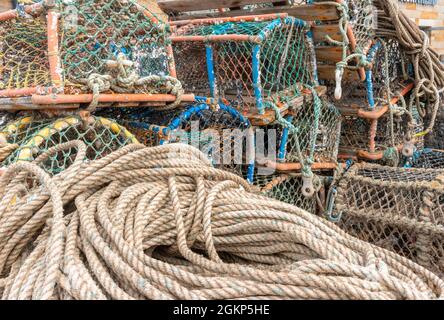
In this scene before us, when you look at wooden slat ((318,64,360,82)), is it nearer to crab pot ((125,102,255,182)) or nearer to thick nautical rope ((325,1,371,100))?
thick nautical rope ((325,1,371,100))

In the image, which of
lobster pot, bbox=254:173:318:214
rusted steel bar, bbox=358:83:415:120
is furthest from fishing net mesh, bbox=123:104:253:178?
rusted steel bar, bbox=358:83:415:120

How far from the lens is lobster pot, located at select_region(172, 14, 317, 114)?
8.41 feet

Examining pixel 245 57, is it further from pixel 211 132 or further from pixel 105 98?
pixel 105 98

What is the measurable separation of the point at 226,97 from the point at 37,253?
1822mm

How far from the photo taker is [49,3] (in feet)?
5.47

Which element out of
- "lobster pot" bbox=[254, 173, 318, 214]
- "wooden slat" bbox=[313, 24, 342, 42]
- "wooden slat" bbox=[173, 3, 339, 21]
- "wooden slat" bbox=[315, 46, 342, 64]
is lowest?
"lobster pot" bbox=[254, 173, 318, 214]

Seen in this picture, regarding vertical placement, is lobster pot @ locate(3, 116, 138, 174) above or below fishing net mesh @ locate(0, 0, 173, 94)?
below

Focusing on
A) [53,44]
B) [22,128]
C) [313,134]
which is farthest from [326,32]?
[22,128]

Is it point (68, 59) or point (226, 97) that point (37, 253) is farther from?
point (226, 97)

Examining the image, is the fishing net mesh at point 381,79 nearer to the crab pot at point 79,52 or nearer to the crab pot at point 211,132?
the crab pot at point 211,132

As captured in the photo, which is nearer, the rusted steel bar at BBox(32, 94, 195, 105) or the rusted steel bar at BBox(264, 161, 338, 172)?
the rusted steel bar at BBox(32, 94, 195, 105)

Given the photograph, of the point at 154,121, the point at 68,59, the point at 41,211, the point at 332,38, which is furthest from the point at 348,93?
the point at 41,211

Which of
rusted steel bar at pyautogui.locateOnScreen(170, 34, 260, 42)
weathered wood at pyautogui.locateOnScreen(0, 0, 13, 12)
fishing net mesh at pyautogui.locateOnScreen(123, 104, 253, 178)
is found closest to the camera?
fishing net mesh at pyautogui.locateOnScreen(123, 104, 253, 178)

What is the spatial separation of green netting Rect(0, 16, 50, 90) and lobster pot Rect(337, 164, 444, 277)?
189 centimetres
